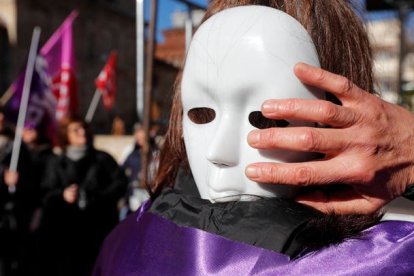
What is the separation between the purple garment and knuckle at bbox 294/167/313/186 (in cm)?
12

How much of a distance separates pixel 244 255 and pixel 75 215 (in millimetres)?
2631

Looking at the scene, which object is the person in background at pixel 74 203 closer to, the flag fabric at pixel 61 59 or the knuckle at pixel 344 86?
the flag fabric at pixel 61 59

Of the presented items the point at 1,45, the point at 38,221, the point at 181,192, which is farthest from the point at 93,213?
the point at 1,45

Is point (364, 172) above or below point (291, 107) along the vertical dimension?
below

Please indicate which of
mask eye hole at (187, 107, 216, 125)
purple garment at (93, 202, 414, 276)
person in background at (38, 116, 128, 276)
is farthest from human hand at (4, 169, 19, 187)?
mask eye hole at (187, 107, 216, 125)

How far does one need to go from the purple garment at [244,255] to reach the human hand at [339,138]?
0.09 meters

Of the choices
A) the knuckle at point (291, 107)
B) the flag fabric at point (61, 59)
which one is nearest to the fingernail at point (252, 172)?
the knuckle at point (291, 107)

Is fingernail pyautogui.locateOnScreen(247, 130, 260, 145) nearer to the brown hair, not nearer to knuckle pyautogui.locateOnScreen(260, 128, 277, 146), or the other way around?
knuckle pyautogui.locateOnScreen(260, 128, 277, 146)

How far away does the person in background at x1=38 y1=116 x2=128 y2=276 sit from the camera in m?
3.28

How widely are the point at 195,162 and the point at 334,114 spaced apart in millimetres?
303

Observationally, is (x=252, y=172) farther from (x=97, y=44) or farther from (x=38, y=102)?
(x=97, y=44)

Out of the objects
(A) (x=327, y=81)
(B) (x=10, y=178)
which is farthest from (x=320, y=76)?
(B) (x=10, y=178)

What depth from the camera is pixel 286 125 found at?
0.86 metres

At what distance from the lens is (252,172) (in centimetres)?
81
